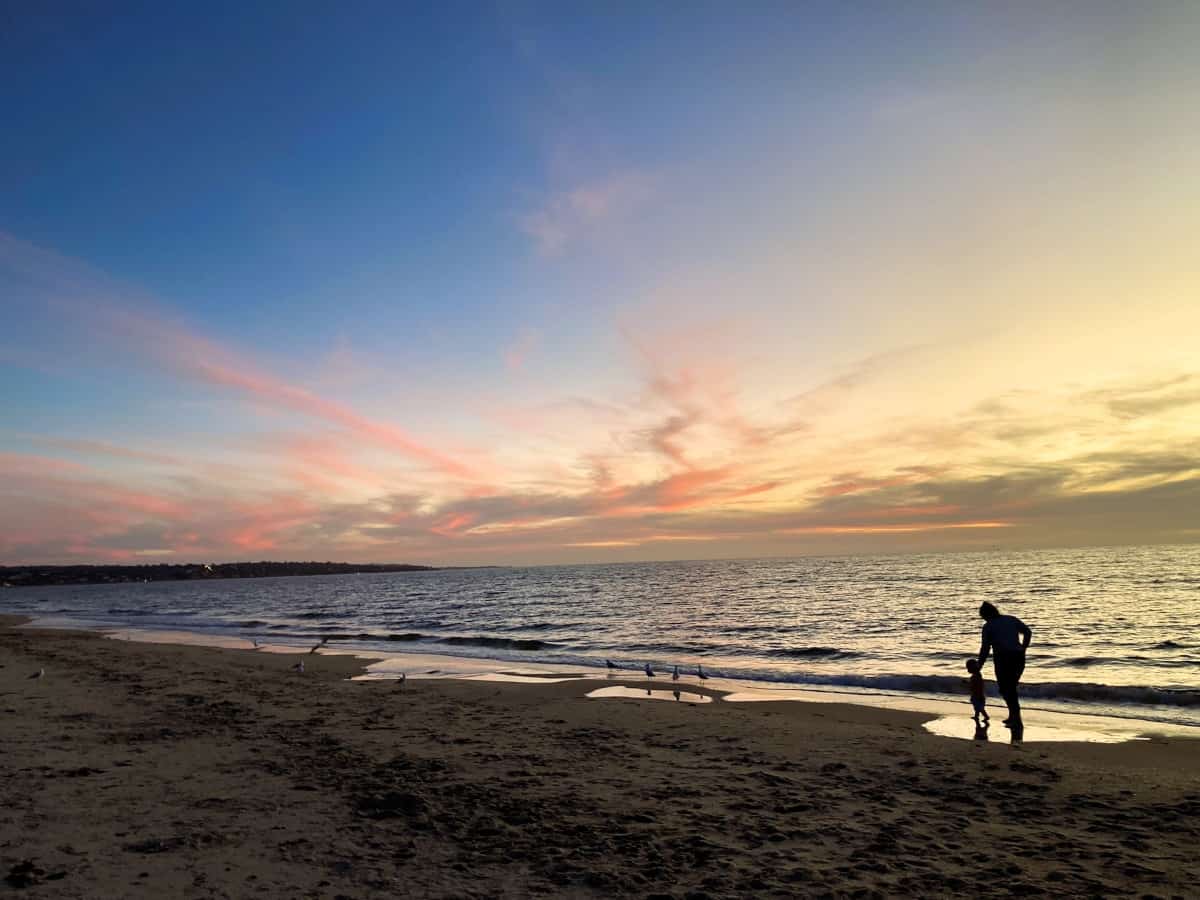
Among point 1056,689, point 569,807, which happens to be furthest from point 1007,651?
point 569,807

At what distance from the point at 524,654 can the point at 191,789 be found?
72.0ft

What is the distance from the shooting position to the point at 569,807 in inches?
327

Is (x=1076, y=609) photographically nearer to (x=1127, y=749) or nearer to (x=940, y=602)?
(x=940, y=602)

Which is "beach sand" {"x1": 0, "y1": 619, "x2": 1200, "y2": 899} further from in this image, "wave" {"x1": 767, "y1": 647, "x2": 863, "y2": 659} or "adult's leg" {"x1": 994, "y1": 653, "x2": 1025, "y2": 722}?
"wave" {"x1": 767, "y1": 647, "x2": 863, "y2": 659}

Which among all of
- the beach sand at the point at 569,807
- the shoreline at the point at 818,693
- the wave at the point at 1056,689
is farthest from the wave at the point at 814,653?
the beach sand at the point at 569,807

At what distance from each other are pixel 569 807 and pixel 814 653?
72.7ft

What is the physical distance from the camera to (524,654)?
30375 millimetres

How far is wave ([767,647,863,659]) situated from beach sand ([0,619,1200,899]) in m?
13.2

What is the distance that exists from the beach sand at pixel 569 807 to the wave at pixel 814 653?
13219 millimetres

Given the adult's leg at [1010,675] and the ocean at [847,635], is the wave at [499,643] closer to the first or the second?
the ocean at [847,635]

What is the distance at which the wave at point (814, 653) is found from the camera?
1069 inches

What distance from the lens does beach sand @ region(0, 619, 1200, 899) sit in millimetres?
6250

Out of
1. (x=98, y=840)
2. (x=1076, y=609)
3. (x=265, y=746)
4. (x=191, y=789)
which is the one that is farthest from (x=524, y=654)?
(x=1076, y=609)

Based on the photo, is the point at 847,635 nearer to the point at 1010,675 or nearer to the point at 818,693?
the point at 818,693
